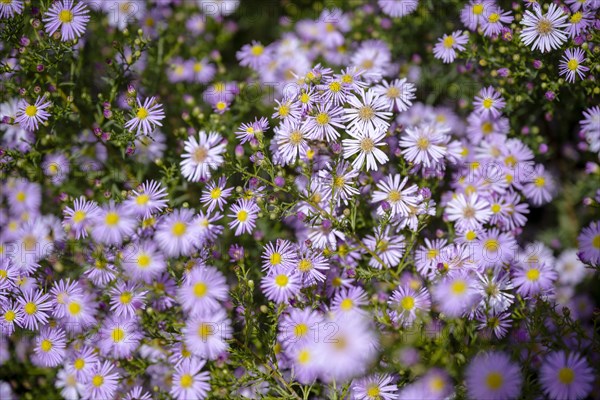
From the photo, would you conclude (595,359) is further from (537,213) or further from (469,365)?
(537,213)

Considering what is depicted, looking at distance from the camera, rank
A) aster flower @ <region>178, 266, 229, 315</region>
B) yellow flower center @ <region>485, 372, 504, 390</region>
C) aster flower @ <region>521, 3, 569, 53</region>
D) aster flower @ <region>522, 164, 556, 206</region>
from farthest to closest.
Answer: aster flower @ <region>522, 164, 556, 206</region> → aster flower @ <region>521, 3, 569, 53</region> → aster flower @ <region>178, 266, 229, 315</region> → yellow flower center @ <region>485, 372, 504, 390</region>

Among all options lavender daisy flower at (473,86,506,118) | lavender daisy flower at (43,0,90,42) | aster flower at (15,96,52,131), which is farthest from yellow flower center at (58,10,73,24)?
lavender daisy flower at (473,86,506,118)

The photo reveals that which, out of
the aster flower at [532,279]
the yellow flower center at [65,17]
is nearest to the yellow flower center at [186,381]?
the aster flower at [532,279]

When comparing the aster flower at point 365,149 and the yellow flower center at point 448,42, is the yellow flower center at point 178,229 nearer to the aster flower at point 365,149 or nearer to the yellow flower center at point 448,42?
the aster flower at point 365,149

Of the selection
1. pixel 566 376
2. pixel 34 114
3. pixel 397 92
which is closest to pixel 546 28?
pixel 397 92

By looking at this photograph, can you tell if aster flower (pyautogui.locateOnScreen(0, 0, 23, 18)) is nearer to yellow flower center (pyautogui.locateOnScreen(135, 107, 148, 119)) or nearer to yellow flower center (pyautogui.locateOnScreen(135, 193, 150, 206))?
yellow flower center (pyautogui.locateOnScreen(135, 107, 148, 119))

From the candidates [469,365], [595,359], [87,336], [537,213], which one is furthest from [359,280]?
[537,213]
